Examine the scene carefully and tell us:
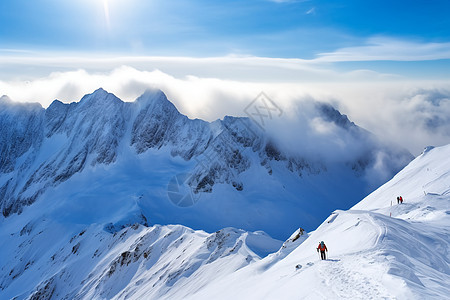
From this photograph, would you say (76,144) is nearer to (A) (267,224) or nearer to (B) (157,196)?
(B) (157,196)

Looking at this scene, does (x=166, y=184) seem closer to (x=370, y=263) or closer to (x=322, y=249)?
(x=322, y=249)

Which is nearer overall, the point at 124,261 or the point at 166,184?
the point at 124,261

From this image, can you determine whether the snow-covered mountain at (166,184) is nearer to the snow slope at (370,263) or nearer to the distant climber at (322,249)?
the snow slope at (370,263)

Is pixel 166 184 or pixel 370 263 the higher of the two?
pixel 370 263

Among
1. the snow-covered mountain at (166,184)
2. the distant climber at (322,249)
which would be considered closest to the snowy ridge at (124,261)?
the snow-covered mountain at (166,184)

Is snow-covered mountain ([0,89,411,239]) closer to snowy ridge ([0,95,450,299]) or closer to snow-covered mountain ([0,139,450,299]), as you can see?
snowy ridge ([0,95,450,299])

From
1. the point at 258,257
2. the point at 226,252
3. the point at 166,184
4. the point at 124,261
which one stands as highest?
the point at 258,257

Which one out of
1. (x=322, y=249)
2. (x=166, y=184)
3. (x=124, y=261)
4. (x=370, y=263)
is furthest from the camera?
(x=166, y=184)

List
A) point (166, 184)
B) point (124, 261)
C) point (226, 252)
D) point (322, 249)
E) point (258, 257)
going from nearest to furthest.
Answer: point (322, 249)
point (258, 257)
point (226, 252)
point (124, 261)
point (166, 184)

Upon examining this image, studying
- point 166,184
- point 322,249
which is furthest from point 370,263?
point 166,184
